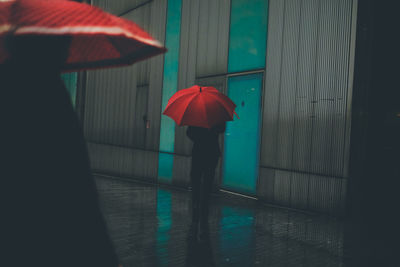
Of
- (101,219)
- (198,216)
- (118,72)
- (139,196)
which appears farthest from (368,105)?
(118,72)

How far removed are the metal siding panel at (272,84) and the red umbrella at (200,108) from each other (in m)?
2.99

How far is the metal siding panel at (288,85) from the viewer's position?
7.72 m

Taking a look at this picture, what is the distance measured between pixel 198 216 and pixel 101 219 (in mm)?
4109

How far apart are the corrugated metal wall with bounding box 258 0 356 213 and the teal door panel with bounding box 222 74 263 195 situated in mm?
361

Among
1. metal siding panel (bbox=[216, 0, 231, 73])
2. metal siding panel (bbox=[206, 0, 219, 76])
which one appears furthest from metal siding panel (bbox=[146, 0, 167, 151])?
metal siding panel (bbox=[216, 0, 231, 73])

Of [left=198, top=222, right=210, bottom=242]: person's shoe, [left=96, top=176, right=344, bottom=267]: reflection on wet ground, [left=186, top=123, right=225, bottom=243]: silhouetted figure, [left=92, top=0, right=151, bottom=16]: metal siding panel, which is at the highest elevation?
[left=92, top=0, right=151, bottom=16]: metal siding panel

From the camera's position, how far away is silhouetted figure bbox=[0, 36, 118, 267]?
1.23 meters

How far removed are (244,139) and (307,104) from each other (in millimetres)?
1893

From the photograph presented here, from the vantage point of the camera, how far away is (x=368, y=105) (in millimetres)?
6836

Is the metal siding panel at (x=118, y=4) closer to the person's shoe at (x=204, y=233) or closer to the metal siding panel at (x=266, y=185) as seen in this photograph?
the metal siding panel at (x=266, y=185)

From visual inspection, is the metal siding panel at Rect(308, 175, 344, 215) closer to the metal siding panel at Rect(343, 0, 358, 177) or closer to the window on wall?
the metal siding panel at Rect(343, 0, 358, 177)

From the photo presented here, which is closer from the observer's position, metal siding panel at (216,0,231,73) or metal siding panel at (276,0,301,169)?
metal siding panel at (276,0,301,169)

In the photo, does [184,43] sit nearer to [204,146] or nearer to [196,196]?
[204,146]

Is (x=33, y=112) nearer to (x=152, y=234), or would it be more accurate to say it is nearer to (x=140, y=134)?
(x=152, y=234)
